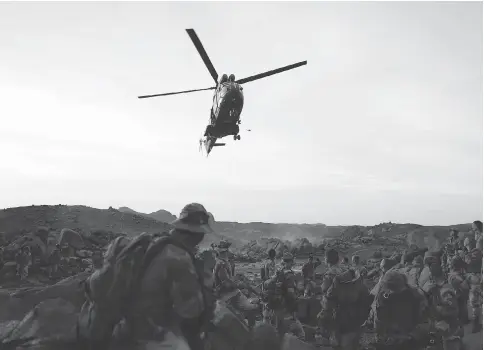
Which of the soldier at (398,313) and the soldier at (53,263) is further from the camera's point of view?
the soldier at (53,263)

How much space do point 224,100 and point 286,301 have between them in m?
7.83

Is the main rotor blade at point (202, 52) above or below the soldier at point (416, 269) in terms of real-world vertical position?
above

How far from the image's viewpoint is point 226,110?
42.1 ft

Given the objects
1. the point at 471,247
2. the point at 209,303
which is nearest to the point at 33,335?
the point at 209,303

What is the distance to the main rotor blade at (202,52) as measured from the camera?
1404 cm

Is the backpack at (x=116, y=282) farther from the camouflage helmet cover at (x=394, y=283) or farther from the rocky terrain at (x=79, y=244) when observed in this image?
the camouflage helmet cover at (x=394, y=283)

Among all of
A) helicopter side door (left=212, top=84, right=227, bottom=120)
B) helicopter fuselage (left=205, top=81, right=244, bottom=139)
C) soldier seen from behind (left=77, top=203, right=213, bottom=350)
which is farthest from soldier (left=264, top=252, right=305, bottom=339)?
helicopter side door (left=212, top=84, right=227, bottom=120)

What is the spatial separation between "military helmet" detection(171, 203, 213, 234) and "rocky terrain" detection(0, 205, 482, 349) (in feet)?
0.78

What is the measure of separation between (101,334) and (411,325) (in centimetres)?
404

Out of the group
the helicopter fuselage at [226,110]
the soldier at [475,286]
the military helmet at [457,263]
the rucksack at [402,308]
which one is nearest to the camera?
the rucksack at [402,308]

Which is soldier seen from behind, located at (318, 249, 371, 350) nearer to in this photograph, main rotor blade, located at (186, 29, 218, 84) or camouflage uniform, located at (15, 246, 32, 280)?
main rotor blade, located at (186, 29, 218, 84)

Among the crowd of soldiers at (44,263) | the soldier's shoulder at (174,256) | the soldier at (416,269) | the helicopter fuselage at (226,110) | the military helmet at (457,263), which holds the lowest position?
the crowd of soldiers at (44,263)

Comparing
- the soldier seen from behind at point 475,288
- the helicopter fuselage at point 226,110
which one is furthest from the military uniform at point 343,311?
the helicopter fuselage at point 226,110

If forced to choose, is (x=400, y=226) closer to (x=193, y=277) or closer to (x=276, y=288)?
(x=276, y=288)
